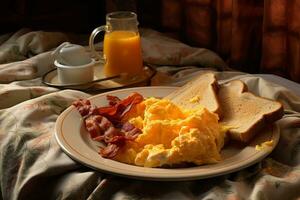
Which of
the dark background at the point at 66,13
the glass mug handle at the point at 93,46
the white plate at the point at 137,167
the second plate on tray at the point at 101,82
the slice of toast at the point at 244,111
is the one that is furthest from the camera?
the dark background at the point at 66,13

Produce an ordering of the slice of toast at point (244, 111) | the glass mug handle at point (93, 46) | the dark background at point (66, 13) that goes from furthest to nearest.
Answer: the dark background at point (66, 13) → the glass mug handle at point (93, 46) → the slice of toast at point (244, 111)

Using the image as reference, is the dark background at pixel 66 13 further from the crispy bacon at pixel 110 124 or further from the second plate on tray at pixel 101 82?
the crispy bacon at pixel 110 124

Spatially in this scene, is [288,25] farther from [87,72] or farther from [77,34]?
[77,34]

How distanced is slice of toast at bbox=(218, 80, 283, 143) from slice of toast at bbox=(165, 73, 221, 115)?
1.1 inches

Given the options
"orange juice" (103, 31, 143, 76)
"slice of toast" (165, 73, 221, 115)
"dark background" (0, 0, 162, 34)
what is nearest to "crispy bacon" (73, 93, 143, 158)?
"slice of toast" (165, 73, 221, 115)

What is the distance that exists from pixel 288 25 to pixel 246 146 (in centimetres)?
62

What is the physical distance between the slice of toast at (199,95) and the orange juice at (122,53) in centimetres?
25

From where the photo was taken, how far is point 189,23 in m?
1.85

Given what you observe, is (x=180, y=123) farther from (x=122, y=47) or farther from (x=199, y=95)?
(x=122, y=47)

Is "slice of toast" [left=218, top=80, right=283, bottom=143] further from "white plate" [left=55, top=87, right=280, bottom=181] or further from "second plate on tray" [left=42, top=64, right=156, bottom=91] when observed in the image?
"second plate on tray" [left=42, top=64, right=156, bottom=91]

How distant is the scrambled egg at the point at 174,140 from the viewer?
2.98ft

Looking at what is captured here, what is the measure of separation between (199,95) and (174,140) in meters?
0.28

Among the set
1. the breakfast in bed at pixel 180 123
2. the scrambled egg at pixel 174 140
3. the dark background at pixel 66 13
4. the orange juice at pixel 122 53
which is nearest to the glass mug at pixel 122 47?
the orange juice at pixel 122 53

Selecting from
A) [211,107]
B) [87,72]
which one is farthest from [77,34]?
[211,107]
